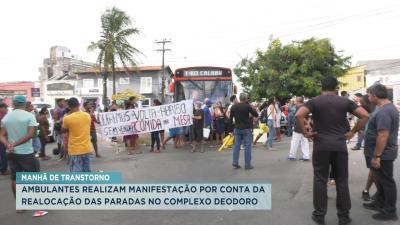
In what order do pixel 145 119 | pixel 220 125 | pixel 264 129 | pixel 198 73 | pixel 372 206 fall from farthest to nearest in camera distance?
pixel 198 73 < pixel 220 125 < pixel 264 129 < pixel 145 119 < pixel 372 206

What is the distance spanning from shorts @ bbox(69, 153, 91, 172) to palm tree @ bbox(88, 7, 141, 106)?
22.6m

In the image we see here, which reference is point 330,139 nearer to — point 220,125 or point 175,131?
point 175,131

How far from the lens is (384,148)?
5199 mm

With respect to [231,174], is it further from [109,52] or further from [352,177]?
[109,52]

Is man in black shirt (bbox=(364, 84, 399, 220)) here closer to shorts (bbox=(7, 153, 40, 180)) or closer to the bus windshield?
shorts (bbox=(7, 153, 40, 180))

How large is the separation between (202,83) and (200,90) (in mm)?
293

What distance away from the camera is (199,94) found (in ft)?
51.9

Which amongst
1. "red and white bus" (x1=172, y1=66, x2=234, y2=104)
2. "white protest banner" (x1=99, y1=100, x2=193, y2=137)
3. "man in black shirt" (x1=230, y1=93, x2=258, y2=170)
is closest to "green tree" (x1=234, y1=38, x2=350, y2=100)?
"red and white bus" (x1=172, y1=66, x2=234, y2=104)

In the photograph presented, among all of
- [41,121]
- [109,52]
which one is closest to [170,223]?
[41,121]

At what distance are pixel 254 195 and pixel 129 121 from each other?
795 cm

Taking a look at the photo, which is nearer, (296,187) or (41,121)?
(296,187)

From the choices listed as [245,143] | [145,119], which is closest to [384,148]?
[245,143]

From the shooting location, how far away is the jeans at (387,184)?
5.22 m

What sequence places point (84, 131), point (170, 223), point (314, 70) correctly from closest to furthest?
point (170, 223) → point (84, 131) → point (314, 70)
